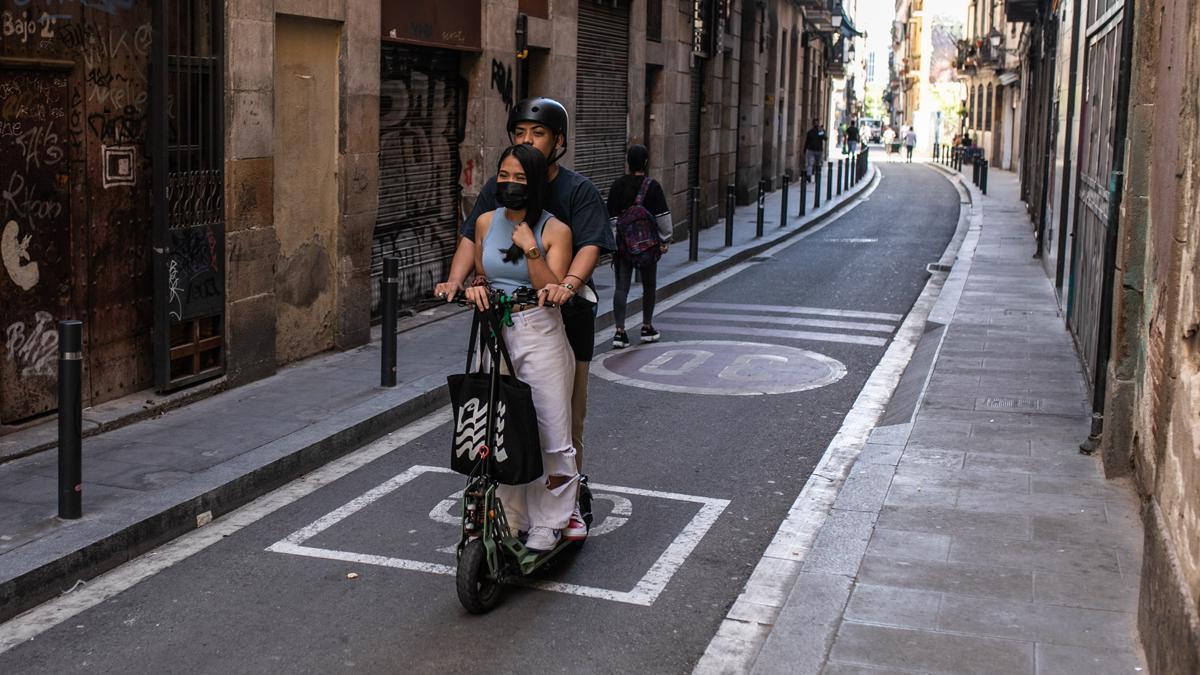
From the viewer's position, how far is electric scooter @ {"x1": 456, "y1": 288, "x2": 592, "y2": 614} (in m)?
5.15

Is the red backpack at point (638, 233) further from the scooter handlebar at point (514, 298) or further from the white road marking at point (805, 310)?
the scooter handlebar at point (514, 298)

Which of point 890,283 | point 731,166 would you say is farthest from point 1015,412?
point 731,166

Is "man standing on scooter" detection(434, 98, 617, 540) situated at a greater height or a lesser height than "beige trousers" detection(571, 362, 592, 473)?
greater

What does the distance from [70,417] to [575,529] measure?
2271 mm

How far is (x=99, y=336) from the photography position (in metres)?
8.18

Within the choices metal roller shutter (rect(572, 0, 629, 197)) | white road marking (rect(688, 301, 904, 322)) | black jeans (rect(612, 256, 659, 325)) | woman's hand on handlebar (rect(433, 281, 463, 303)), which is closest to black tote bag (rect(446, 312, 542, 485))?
woman's hand on handlebar (rect(433, 281, 463, 303))

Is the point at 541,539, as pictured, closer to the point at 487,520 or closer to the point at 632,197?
the point at 487,520

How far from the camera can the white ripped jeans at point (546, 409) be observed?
17.6 feet

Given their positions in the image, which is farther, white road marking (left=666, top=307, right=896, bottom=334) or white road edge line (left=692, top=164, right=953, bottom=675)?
white road marking (left=666, top=307, right=896, bottom=334)

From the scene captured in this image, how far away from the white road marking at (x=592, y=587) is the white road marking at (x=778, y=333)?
5.56 meters

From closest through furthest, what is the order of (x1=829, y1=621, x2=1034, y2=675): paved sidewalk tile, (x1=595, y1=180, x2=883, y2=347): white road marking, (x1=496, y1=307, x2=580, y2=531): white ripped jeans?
(x1=829, y1=621, x2=1034, y2=675): paved sidewalk tile < (x1=496, y1=307, x2=580, y2=531): white ripped jeans < (x1=595, y1=180, x2=883, y2=347): white road marking

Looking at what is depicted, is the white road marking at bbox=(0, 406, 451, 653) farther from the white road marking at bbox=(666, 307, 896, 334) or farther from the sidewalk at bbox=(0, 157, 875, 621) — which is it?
the white road marking at bbox=(666, 307, 896, 334)

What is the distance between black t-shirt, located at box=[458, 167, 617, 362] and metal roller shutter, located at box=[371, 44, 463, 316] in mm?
6216

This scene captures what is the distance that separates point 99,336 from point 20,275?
814 millimetres
